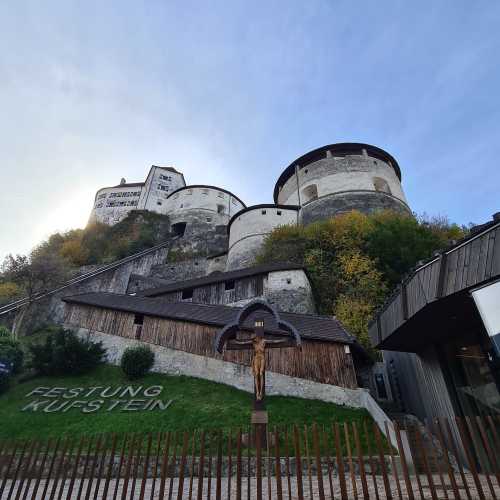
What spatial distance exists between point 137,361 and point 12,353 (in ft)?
17.0

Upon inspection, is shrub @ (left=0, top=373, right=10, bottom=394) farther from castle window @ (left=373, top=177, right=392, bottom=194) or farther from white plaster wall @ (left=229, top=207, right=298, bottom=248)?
castle window @ (left=373, top=177, right=392, bottom=194)

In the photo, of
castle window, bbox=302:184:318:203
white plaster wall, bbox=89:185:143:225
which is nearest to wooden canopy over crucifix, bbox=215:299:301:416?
castle window, bbox=302:184:318:203

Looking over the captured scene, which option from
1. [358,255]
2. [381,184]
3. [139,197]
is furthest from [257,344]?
[139,197]

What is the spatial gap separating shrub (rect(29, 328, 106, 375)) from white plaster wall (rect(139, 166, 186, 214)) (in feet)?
103

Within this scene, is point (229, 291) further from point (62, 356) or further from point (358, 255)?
point (62, 356)

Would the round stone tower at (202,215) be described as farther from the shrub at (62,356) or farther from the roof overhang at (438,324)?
the roof overhang at (438,324)

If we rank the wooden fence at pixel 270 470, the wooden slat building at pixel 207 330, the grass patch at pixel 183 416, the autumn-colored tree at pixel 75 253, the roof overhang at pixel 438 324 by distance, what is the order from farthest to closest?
1. the autumn-colored tree at pixel 75 253
2. the wooden slat building at pixel 207 330
3. the grass patch at pixel 183 416
4. the roof overhang at pixel 438 324
5. the wooden fence at pixel 270 470

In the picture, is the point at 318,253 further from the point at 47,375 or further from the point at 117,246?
the point at 117,246

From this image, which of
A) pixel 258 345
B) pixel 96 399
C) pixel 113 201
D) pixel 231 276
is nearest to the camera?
pixel 258 345

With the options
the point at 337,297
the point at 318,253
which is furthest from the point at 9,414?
the point at 318,253

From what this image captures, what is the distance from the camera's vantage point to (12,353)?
13508mm

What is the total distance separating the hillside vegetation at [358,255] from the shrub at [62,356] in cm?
1149

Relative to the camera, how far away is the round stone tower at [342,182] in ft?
91.8

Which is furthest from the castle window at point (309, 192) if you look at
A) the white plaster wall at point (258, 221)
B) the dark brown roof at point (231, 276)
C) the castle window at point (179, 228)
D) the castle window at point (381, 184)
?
the castle window at point (179, 228)
